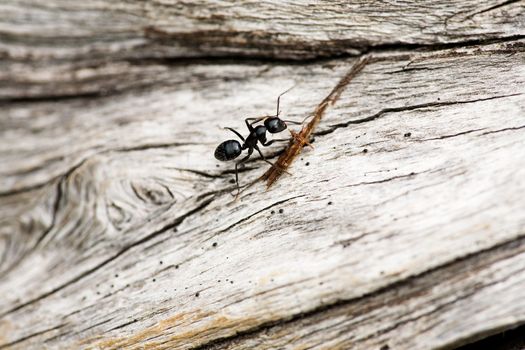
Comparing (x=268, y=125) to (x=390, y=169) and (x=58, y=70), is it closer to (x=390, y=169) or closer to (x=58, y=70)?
(x=390, y=169)

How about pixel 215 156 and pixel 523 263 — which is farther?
pixel 215 156

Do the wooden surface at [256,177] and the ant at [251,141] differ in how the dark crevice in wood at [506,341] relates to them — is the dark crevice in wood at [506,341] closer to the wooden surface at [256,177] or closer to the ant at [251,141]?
the wooden surface at [256,177]

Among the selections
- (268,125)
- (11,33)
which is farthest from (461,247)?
(11,33)

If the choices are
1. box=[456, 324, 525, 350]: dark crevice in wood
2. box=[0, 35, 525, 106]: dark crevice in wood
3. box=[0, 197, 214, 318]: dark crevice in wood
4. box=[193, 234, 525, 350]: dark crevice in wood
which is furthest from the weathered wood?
box=[456, 324, 525, 350]: dark crevice in wood

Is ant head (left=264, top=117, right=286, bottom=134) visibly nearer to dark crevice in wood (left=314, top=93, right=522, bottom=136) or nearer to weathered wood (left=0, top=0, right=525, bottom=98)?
dark crevice in wood (left=314, top=93, right=522, bottom=136)

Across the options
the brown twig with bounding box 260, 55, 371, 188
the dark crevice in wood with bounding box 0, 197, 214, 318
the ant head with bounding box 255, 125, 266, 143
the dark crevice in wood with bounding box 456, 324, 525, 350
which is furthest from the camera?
the ant head with bounding box 255, 125, 266, 143

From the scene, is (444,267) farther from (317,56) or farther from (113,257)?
(113,257)

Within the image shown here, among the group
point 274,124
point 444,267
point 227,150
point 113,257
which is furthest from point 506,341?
point 113,257
